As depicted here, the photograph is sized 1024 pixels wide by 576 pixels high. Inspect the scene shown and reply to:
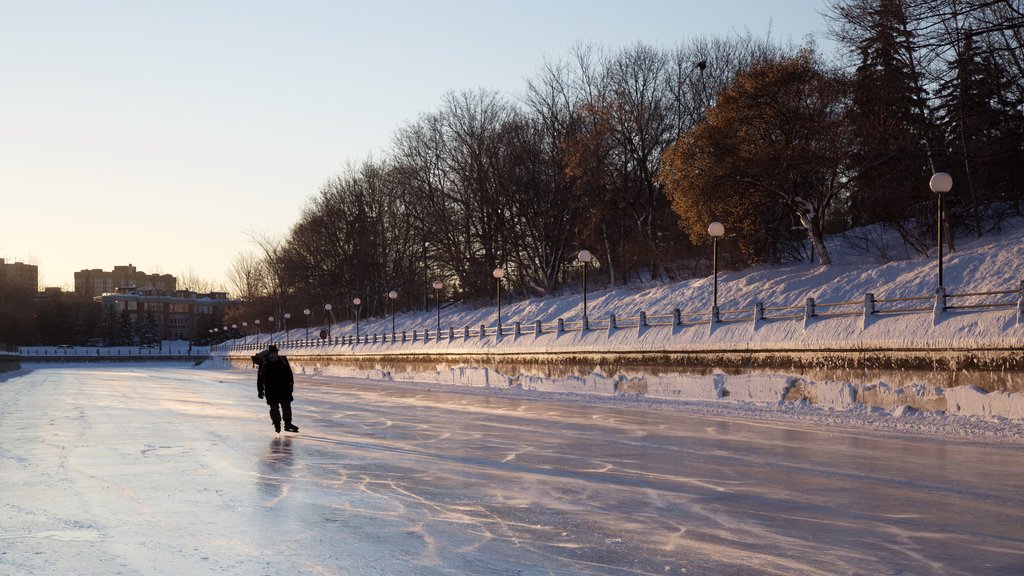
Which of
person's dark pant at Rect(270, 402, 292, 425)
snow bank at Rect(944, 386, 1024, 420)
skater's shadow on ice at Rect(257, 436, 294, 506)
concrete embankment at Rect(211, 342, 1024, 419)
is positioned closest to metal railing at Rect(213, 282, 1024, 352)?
concrete embankment at Rect(211, 342, 1024, 419)

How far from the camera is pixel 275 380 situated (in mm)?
17297

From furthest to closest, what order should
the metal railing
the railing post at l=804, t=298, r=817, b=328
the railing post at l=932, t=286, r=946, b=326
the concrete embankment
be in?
1. the railing post at l=804, t=298, r=817, b=328
2. the metal railing
3. the railing post at l=932, t=286, r=946, b=326
4. the concrete embankment

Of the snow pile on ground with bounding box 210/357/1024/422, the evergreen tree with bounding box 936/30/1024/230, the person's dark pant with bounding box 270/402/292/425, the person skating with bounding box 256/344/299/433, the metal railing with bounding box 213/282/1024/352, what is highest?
the evergreen tree with bounding box 936/30/1024/230

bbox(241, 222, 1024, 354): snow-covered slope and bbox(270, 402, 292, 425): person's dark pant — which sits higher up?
bbox(241, 222, 1024, 354): snow-covered slope

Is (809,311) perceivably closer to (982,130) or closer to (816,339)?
(816,339)

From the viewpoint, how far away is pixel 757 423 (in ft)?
67.8

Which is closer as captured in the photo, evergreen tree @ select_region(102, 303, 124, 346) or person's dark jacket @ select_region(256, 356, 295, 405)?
person's dark jacket @ select_region(256, 356, 295, 405)

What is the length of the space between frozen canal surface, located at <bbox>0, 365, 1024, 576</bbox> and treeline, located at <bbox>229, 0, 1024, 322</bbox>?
20.0m

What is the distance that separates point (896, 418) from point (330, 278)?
273ft

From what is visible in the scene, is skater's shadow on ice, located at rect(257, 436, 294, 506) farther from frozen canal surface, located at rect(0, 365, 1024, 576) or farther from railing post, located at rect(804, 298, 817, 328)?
railing post, located at rect(804, 298, 817, 328)

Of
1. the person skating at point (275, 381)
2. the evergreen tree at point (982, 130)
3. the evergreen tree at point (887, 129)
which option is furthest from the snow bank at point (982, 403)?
the evergreen tree at point (887, 129)

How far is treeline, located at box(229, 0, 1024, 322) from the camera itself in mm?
35219

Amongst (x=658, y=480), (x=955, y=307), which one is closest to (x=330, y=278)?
(x=955, y=307)

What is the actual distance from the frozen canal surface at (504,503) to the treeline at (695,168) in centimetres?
1998
